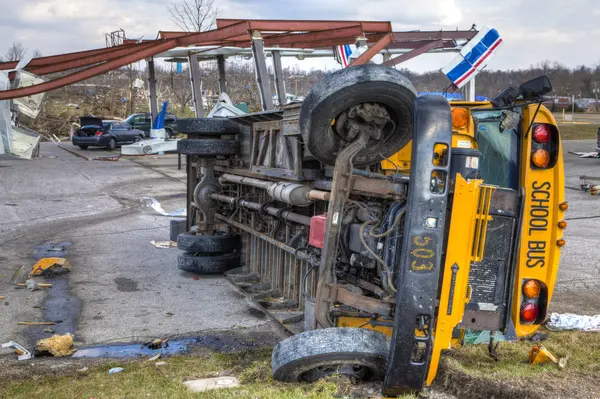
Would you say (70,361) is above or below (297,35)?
below

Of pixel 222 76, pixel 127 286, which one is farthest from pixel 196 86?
pixel 127 286

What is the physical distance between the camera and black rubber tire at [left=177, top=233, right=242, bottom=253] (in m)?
8.84

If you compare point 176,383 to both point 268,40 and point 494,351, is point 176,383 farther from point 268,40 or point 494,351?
point 268,40

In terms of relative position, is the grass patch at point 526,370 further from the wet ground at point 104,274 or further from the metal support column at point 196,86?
the metal support column at point 196,86

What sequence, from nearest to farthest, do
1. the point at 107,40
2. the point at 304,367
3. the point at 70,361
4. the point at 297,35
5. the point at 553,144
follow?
the point at 304,367 < the point at 553,144 < the point at 70,361 < the point at 297,35 < the point at 107,40

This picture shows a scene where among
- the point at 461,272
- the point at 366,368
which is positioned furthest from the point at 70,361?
the point at 461,272

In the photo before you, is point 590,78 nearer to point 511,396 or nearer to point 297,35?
point 297,35

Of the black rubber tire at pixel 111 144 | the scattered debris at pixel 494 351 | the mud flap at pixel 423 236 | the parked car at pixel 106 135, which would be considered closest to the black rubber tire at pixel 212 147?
the scattered debris at pixel 494 351

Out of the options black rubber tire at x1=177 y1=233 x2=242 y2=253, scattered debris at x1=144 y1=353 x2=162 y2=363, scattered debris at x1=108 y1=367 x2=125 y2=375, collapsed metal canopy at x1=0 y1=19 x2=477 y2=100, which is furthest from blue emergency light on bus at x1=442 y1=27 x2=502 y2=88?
scattered debris at x1=108 y1=367 x2=125 y2=375

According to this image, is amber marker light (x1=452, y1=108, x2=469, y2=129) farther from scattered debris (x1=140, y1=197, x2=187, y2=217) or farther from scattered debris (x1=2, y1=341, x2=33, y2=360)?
scattered debris (x1=140, y1=197, x2=187, y2=217)

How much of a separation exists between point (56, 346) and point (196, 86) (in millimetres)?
7212

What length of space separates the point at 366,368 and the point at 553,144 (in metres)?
2.08

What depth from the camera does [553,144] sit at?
15.4 feet

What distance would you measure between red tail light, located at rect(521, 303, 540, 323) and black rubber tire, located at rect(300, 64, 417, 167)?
1480mm
